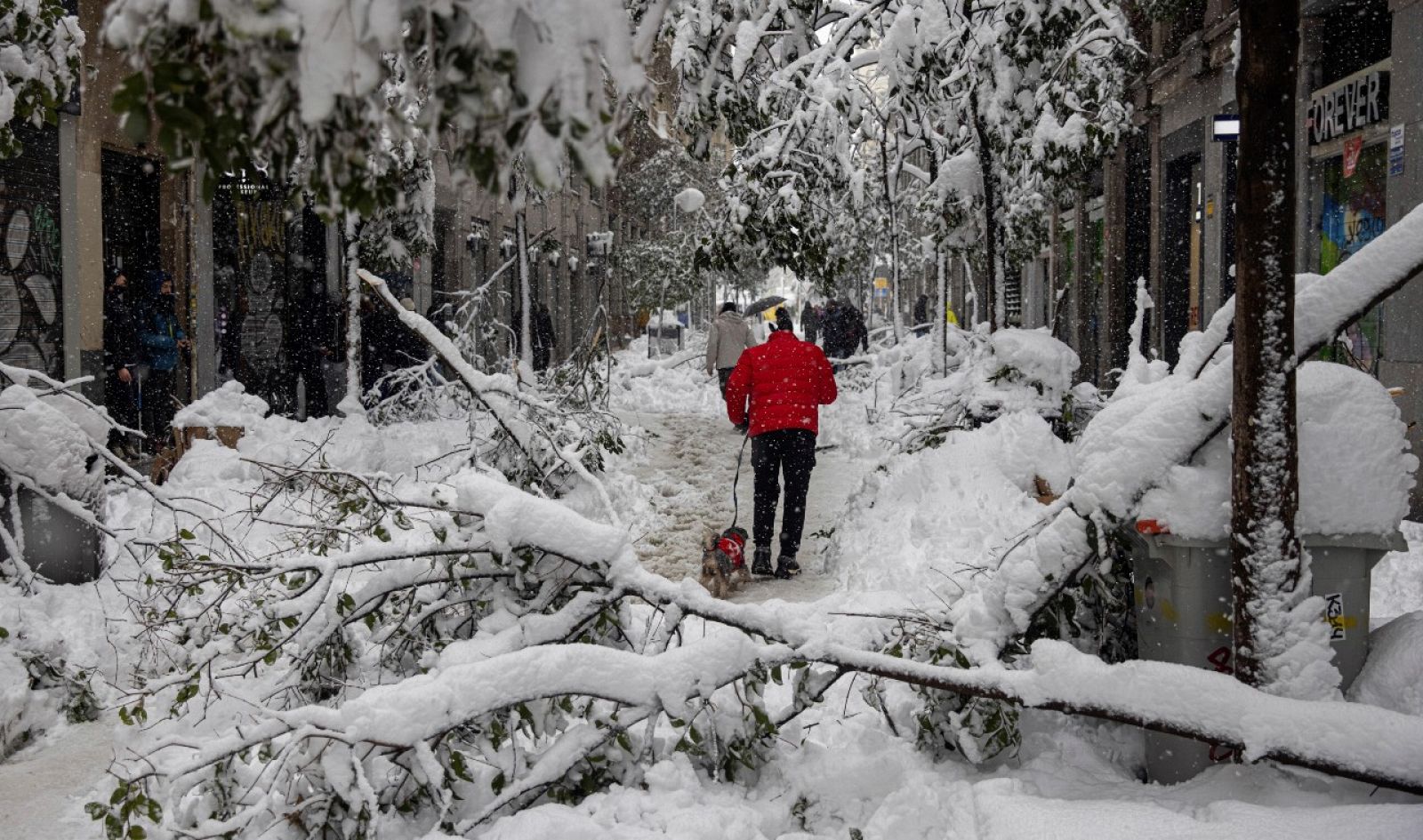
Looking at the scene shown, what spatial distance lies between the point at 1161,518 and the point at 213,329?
13.7 meters

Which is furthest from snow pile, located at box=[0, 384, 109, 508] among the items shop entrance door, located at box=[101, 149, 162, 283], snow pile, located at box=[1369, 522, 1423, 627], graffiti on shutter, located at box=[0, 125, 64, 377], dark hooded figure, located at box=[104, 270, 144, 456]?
shop entrance door, located at box=[101, 149, 162, 283]

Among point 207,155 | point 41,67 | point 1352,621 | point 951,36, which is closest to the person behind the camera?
point 207,155

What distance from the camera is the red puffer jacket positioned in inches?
332

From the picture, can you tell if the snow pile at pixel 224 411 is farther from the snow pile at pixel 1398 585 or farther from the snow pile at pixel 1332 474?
the snow pile at pixel 1332 474

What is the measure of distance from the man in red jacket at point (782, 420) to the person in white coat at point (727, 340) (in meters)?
8.43

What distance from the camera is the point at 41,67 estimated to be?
5703mm

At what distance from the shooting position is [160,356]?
13.2m

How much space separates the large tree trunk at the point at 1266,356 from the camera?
3115 millimetres

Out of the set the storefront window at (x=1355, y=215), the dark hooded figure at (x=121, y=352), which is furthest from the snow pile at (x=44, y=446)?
the storefront window at (x=1355, y=215)

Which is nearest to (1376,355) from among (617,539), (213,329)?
(617,539)

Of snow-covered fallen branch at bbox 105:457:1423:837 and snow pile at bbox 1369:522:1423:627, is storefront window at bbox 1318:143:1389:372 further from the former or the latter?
snow-covered fallen branch at bbox 105:457:1423:837

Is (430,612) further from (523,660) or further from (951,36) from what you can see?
(951,36)

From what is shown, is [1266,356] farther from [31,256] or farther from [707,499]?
[31,256]

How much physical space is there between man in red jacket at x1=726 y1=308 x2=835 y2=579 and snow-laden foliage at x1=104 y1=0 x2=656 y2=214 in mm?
6544
